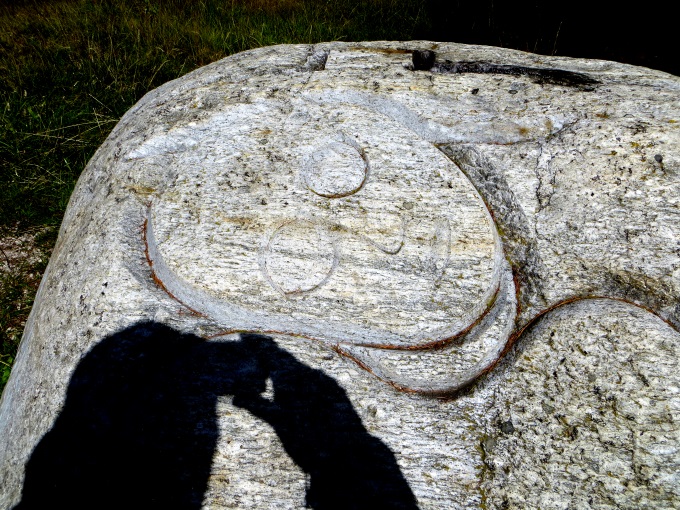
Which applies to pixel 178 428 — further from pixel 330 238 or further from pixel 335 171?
pixel 335 171

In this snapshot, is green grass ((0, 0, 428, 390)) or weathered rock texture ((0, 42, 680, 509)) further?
green grass ((0, 0, 428, 390))

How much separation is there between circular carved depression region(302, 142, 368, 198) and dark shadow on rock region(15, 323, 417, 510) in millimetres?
780

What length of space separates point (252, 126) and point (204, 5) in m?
3.34

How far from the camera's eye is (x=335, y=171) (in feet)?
7.68

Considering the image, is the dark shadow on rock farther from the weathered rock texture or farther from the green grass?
the green grass

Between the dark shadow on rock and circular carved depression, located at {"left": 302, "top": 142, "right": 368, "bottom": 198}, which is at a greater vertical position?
circular carved depression, located at {"left": 302, "top": 142, "right": 368, "bottom": 198}

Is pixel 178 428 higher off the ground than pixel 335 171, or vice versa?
pixel 335 171

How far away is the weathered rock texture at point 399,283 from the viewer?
5.98ft

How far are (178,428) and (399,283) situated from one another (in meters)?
1.08

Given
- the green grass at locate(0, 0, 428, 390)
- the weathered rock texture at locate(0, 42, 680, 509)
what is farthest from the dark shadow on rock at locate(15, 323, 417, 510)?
the green grass at locate(0, 0, 428, 390)

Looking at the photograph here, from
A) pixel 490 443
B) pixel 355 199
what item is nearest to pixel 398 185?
pixel 355 199

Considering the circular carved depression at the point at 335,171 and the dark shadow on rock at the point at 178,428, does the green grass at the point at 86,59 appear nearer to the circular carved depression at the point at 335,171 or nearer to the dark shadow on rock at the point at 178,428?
the dark shadow on rock at the point at 178,428

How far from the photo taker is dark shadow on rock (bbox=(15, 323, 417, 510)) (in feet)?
5.84

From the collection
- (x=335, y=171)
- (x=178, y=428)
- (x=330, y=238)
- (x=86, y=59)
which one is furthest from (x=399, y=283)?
(x=86, y=59)
